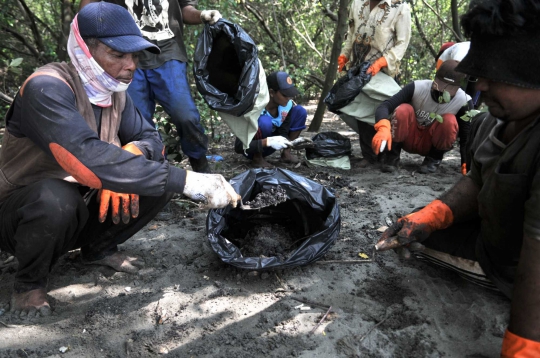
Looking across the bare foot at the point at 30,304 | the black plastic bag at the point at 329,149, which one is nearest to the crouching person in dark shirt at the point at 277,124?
the black plastic bag at the point at 329,149

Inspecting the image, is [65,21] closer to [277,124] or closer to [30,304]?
[277,124]

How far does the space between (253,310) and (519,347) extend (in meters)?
1.09

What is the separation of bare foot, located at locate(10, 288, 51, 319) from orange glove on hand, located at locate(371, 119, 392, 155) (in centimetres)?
260

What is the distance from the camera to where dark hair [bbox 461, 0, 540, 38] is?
1.23m

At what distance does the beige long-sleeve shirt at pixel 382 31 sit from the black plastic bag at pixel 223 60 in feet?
5.37

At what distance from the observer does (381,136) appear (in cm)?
346

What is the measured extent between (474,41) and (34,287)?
2.11 meters

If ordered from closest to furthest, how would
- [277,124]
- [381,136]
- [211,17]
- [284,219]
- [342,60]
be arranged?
1. [284,219]
2. [211,17]
3. [381,136]
4. [277,124]
5. [342,60]

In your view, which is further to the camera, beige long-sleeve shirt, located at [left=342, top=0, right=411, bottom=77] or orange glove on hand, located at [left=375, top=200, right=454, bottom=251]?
beige long-sleeve shirt, located at [left=342, top=0, right=411, bottom=77]

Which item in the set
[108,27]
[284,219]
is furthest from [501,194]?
[108,27]

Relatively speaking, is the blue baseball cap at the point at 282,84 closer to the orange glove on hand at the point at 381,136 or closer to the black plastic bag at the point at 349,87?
the black plastic bag at the point at 349,87

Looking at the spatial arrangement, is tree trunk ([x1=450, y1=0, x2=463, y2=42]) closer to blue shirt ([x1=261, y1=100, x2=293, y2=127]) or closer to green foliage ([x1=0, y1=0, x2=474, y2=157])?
green foliage ([x1=0, y1=0, x2=474, y2=157])

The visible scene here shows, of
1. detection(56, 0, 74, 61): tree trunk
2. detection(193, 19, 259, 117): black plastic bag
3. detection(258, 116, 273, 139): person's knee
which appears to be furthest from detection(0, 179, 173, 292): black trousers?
detection(56, 0, 74, 61): tree trunk

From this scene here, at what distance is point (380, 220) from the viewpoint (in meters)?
2.88
